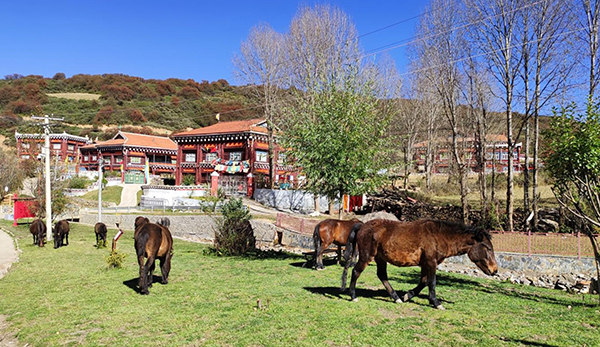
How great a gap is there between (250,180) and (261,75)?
11.3 meters

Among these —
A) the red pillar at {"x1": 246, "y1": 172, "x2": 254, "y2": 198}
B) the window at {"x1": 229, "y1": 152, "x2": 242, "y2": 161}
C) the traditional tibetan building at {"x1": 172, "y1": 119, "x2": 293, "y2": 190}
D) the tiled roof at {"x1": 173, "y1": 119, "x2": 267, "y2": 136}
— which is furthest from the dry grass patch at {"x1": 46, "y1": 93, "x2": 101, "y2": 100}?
the red pillar at {"x1": 246, "y1": 172, "x2": 254, "y2": 198}

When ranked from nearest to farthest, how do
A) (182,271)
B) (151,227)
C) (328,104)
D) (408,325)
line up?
1. (408,325)
2. (151,227)
3. (182,271)
4. (328,104)

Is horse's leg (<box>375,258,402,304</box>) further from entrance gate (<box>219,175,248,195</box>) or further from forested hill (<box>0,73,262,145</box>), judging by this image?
forested hill (<box>0,73,262,145</box>)

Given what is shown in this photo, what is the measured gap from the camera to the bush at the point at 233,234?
16.0 meters

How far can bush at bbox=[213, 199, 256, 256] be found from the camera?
629 inches

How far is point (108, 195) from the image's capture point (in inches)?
1892

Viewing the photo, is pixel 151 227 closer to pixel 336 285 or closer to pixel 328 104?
pixel 336 285

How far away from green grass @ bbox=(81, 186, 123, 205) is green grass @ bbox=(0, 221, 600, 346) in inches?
1472

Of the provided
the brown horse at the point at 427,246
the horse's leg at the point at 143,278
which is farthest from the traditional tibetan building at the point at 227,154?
the brown horse at the point at 427,246

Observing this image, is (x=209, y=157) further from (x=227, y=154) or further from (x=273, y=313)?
(x=273, y=313)

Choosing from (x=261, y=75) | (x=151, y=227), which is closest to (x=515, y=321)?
(x=151, y=227)

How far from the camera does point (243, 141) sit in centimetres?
4641

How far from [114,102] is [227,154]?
7517 centimetres

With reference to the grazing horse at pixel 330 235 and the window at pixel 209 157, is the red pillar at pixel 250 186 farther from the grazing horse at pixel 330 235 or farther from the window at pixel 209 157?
the grazing horse at pixel 330 235
